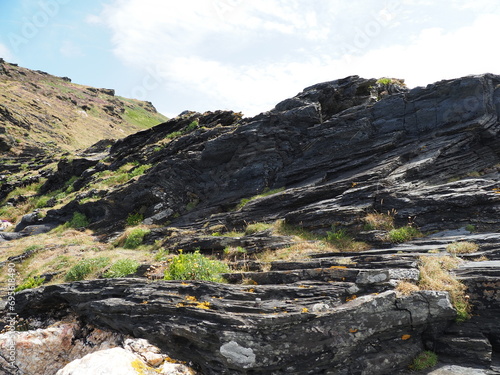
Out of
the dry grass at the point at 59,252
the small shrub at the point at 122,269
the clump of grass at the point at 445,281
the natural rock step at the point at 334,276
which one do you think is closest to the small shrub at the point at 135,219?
the dry grass at the point at 59,252

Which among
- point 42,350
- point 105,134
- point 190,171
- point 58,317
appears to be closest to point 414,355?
point 42,350

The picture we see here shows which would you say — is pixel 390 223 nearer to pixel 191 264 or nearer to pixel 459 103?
pixel 191 264

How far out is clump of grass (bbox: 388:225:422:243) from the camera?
9578 mm

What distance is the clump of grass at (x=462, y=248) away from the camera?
765 centimetres

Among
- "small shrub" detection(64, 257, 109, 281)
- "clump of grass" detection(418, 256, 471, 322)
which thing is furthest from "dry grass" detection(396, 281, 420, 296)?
"small shrub" detection(64, 257, 109, 281)

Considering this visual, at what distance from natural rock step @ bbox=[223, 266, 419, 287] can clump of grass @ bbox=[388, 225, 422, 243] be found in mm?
3274

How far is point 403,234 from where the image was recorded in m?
9.66

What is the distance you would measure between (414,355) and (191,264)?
20.3ft

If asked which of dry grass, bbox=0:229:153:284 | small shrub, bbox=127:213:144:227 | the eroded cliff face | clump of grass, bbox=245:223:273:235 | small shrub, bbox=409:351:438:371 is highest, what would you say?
the eroded cliff face

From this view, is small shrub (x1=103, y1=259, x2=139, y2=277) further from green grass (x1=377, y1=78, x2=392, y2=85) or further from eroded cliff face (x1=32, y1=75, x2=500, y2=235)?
green grass (x1=377, y1=78, x2=392, y2=85)

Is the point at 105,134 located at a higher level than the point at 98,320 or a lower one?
higher

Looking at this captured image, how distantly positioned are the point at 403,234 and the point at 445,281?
3.52 metres

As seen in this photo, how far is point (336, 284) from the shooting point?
6652 mm

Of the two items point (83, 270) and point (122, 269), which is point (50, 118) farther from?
point (122, 269)
